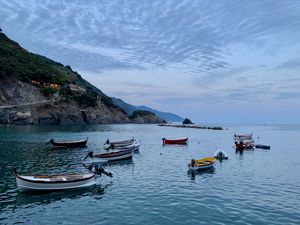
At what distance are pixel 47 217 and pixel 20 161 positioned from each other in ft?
87.5

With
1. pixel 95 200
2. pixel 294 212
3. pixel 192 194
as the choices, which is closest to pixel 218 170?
pixel 192 194

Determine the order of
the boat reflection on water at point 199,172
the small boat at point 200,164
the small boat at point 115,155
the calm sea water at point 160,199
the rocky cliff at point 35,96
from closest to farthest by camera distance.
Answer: the calm sea water at point 160,199 → the boat reflection on water at point 199,172 → the small boat at point 200,164 → the small boat at point 115,155 → the rocky cliff at point 35,96

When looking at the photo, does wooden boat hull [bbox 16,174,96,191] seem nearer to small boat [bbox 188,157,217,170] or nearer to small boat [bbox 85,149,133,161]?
small boat [bbox 188,157,217,170]

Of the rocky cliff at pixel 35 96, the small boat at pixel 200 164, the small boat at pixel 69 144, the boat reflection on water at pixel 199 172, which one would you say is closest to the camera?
the boat reflection on water at pixel 199 172

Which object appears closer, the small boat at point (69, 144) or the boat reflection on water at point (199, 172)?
the boat reflection on water at point (199, 172)

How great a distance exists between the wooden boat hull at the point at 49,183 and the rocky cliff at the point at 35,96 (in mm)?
124156

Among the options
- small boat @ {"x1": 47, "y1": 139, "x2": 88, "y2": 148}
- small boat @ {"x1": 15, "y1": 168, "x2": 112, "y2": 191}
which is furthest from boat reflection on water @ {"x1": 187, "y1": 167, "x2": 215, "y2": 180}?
small boat @ {"x1": 47, "y1": 139, "x2": 88, "y2": 148}

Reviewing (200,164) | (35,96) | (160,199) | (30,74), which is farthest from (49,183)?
(30,74)

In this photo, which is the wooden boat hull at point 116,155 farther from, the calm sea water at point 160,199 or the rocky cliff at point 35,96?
the rocky cliff at point 35,96

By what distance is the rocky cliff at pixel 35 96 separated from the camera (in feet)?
478

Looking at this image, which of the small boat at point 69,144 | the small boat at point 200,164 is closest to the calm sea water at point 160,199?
the small boat at point 200,164

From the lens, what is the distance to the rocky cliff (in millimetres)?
145625

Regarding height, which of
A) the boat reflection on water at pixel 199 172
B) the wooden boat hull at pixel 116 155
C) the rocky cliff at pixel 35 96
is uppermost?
the rocky cliff at pixel 35 96

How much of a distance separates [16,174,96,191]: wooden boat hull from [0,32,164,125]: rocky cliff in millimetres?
124156
